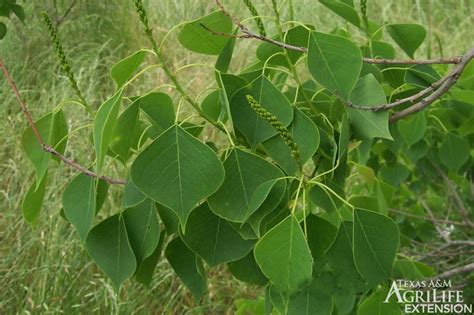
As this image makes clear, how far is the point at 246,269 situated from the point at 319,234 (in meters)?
0.13

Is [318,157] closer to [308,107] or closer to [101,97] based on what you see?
[308,107]

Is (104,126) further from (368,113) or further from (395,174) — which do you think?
(395,174)

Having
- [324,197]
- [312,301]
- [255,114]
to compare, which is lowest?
[312,301]

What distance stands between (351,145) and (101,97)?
2371 millimetres

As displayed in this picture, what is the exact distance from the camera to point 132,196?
90cm

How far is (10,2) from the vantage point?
1562 mm

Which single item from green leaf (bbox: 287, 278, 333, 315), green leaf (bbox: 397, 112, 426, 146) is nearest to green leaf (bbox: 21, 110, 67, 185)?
green leaf (bbox: 287, 278, 333, 315)

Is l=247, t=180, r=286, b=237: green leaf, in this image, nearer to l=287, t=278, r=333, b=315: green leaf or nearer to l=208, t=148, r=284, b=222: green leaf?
l=208, t=148, r=284, b=222: green leaf

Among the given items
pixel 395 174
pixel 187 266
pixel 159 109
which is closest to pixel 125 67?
pixel 159 109

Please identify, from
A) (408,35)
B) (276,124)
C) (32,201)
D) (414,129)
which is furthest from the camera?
(414,129)

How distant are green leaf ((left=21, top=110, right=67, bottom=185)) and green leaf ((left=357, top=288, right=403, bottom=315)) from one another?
0.48 meters

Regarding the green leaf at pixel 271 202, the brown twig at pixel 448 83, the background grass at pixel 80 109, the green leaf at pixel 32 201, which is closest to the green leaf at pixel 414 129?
the background grass at pixel 80 109

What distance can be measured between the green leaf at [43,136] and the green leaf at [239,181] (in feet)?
0.83

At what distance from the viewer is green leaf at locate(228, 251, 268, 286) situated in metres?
0.96
